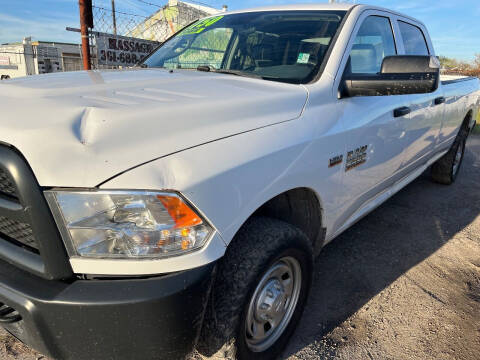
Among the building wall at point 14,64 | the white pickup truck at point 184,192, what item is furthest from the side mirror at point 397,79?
the building wall at point 14,64

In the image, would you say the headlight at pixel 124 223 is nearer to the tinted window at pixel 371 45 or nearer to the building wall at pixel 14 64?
the tinted window at pixel 371 45

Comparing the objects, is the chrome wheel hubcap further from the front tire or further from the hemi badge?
the hemi badge

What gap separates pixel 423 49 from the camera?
390 cm

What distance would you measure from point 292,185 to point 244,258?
41 centimetres

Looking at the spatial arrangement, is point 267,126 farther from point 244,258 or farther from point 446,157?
point 446,157

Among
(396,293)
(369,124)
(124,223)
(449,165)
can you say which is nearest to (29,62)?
(449,165)

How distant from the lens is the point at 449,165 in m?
5.00

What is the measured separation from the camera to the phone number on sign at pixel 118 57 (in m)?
6.92

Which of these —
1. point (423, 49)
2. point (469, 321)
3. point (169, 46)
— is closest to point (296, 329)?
point (469, 321)

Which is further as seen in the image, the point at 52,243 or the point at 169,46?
the point at 169,46

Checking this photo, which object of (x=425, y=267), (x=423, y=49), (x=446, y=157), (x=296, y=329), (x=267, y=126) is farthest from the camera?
(x=446, y=157)

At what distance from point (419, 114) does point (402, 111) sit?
1.67 feet

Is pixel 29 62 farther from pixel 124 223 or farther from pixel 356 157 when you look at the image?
pixel 124 223

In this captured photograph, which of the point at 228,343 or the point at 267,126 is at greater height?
the point at 267,126
